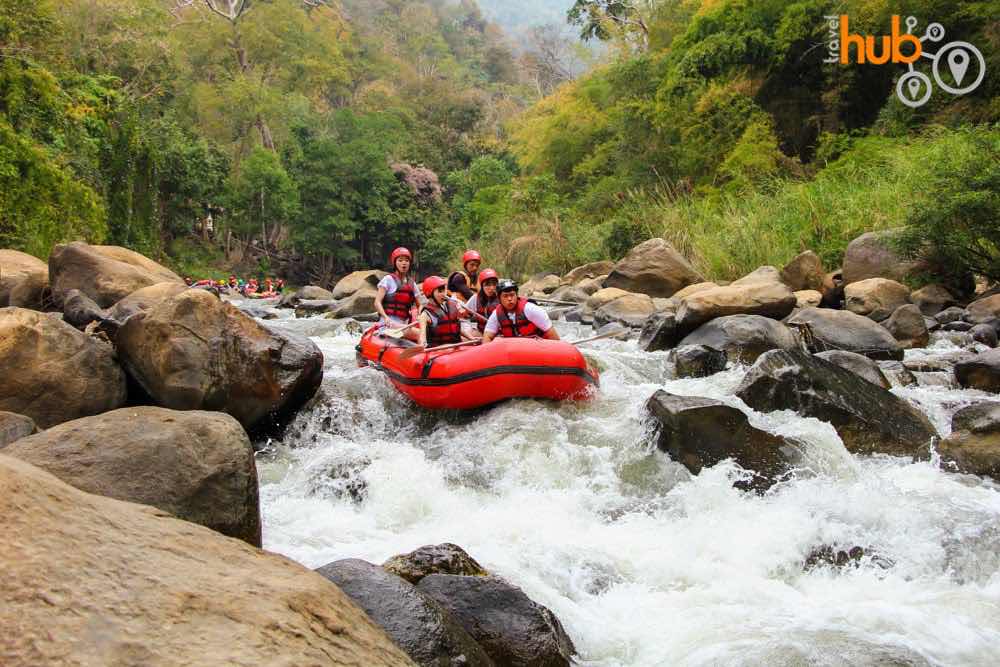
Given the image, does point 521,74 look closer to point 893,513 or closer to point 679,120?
point 679,120

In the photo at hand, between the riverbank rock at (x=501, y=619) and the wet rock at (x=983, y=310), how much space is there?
7.48 meters

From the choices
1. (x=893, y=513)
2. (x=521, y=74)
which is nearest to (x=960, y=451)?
(x=893, y=513)

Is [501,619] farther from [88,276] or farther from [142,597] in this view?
[88,276]

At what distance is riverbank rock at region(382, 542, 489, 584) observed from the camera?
9.73 ft

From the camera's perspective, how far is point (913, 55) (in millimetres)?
15883

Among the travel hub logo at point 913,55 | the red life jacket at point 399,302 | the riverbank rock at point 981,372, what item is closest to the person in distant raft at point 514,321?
the red life jacket at point 399,302

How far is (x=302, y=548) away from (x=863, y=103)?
714 inches

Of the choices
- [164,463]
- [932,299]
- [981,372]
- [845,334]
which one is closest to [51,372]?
[164,463]

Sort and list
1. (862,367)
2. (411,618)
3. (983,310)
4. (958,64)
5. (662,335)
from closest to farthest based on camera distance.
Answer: (411,618), (862,367), (662,335), (983,310), (958,64)

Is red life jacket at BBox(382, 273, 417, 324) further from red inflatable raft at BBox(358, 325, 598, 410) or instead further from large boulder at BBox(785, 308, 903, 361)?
large boulder at BBox(785, 308, 903, 361)

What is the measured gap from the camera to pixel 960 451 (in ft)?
16.0

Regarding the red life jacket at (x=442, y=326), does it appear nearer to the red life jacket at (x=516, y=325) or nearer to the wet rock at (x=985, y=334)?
the red life jacket at (x=516, y=325)

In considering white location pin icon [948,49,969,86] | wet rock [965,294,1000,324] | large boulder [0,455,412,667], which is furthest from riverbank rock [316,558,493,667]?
white location pin icon [948,49,969,86]

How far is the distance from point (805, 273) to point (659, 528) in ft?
24.5
